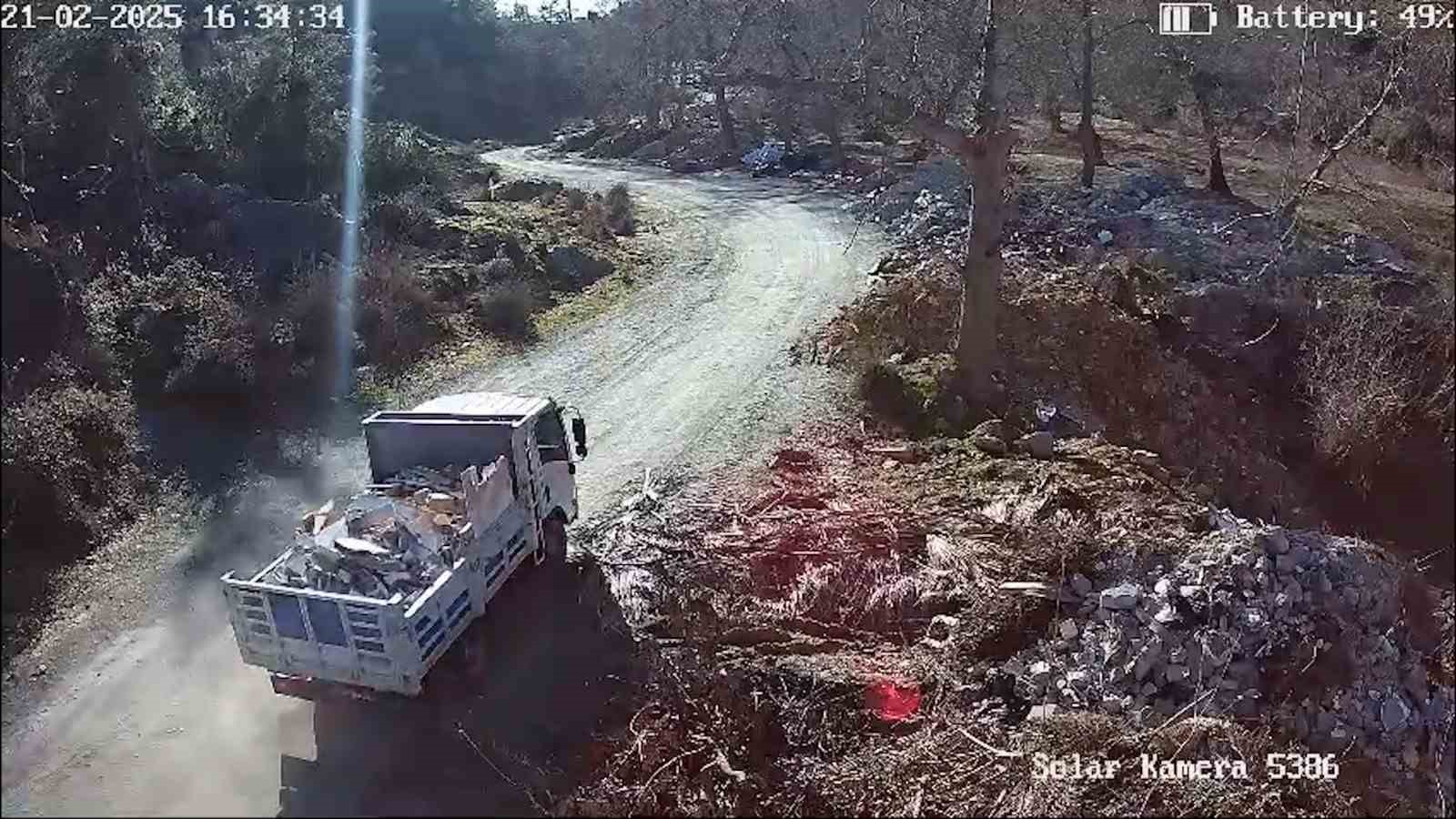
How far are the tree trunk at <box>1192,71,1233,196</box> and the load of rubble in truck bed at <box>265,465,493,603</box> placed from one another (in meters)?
24.5

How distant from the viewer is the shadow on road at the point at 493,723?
26.7ft

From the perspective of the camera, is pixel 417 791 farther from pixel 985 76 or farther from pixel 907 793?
pixel 985 76

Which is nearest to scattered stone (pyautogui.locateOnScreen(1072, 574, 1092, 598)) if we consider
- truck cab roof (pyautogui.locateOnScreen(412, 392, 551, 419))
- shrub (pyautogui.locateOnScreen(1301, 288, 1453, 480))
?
truck cab roof (pyautogui.locateOnScreen(412, 392, 551, 419))

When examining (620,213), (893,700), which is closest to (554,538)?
(893,700)

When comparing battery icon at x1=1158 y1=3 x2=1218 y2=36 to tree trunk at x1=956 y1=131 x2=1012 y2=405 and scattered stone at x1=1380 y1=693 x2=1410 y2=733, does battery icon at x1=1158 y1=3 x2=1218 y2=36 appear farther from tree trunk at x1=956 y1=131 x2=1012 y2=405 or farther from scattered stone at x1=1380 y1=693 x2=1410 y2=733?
scattered stone at x1=1380 y1=693 x2=1410 y2=733

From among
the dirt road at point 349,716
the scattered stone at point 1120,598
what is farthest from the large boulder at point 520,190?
the scattered stone at point 1120,598

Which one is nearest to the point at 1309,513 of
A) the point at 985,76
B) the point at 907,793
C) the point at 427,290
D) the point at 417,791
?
the point at 985,76

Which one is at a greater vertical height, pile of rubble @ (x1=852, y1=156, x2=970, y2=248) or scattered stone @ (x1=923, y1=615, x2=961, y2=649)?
pile of rubble @ (x1=852, y1=156, x2=970, y2=248)

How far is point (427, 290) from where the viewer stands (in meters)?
20.8

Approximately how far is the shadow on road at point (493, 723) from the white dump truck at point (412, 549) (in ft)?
1.59

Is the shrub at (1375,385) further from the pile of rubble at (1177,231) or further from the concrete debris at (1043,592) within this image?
the concrete debris at (1043,592)

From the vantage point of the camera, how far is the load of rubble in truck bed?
29.2ft

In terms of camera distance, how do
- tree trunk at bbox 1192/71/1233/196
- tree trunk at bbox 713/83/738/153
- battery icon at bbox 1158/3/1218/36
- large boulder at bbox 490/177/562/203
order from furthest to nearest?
tree trunk at bbox 713/83/738/153 → large boulder at bbox 490/177/562/203 → tree trunk at bbox 1192/71/1233/196 → battery icon at bbox 1158/3/1218/36

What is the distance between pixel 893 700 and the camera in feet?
31.6
